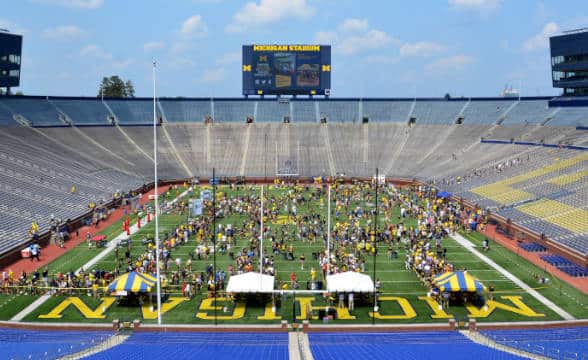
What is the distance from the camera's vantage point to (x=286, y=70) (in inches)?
2613

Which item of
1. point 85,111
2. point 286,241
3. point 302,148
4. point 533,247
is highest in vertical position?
point 85,111

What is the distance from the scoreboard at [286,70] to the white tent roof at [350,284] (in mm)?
48733

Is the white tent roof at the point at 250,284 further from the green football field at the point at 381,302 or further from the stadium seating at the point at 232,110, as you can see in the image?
the stadium seating at the point at 232,110

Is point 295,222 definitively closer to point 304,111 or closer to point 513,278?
point 513,278

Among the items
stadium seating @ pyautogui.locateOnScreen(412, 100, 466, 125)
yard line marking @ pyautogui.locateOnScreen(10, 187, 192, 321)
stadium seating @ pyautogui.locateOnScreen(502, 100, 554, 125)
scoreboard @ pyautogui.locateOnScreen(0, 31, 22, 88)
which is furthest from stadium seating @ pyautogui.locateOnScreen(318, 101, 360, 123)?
scoreboard @ pyautogui.locateOnScreen(0, 31, 22, 88)

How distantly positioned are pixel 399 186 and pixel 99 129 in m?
36.2

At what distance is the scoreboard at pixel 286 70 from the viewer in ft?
215

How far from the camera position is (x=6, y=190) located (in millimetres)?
35625

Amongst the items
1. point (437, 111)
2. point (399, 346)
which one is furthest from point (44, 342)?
point (437, 111)

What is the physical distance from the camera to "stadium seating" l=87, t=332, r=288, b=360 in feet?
45.9

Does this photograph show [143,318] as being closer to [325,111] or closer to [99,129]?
[99,129]

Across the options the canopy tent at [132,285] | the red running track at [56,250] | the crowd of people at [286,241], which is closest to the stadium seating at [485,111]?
the crowd of people at [286,241]

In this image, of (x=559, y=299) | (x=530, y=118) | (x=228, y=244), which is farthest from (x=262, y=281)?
(x=530, y=118)

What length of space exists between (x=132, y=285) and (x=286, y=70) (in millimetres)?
49403
